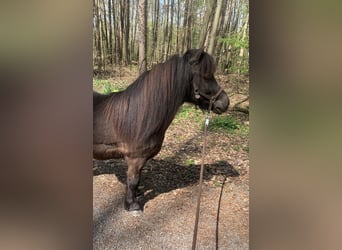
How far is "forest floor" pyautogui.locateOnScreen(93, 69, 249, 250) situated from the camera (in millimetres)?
1401

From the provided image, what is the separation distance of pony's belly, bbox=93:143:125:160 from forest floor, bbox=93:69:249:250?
0.47 ft

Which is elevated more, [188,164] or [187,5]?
[187,5]

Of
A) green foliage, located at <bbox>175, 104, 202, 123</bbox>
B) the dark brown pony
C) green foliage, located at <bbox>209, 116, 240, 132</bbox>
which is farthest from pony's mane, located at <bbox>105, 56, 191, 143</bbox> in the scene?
green foliage, located at <bbox>209, 116, 240, 132</bbox>

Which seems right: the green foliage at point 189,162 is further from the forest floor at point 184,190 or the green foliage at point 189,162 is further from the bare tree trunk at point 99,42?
the bare tree trunk at point 99,42

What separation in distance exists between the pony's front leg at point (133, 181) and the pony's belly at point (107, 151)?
53 millimetres

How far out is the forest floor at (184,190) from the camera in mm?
1401

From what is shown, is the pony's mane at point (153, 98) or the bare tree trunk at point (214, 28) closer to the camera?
the pony's mane at point (153, 98)

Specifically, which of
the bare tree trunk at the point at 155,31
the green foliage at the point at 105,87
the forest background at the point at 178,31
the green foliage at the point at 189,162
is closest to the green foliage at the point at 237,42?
the forest background at the point at 178,31
